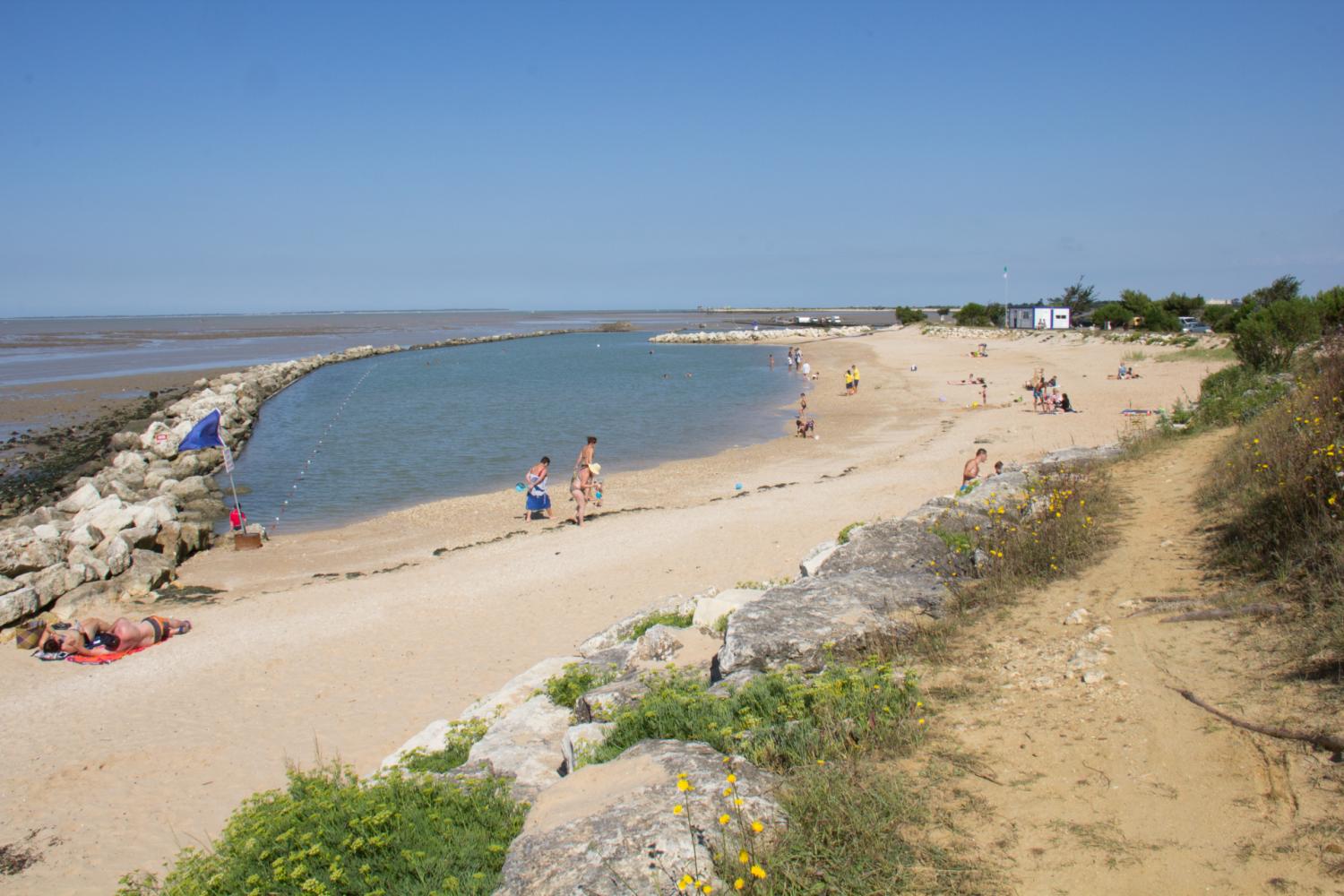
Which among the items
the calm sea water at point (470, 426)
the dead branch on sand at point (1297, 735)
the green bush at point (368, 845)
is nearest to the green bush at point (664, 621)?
the green bush at point (368, 845)

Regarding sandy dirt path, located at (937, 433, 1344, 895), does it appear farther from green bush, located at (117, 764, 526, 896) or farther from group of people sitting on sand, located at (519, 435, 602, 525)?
group of people sitting on sand, located at (519, 435, 602, 525)

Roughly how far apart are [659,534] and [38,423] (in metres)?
29.9

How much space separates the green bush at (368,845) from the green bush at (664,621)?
11.4 feet

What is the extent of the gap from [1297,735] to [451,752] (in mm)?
4889

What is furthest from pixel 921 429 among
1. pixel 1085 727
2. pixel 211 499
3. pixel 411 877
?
pixel 411 877

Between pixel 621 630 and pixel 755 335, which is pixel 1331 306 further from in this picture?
pixel 755 335

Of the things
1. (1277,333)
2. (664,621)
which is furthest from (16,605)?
(1277,333)

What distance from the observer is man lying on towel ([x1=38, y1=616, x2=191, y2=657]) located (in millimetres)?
10438

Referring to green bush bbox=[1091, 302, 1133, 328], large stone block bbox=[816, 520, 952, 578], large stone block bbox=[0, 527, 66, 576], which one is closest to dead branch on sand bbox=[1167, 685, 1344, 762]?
large stone block bbox=[816, 520, 952, 578]

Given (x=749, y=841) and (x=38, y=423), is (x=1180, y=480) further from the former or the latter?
(x=38, y=423)

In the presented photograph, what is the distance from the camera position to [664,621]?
25.9 feet

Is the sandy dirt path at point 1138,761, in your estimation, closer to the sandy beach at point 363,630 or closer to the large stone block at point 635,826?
the large stone block at point 635,826

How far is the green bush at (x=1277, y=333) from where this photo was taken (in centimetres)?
1648

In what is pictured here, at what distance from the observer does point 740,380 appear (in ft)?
153
